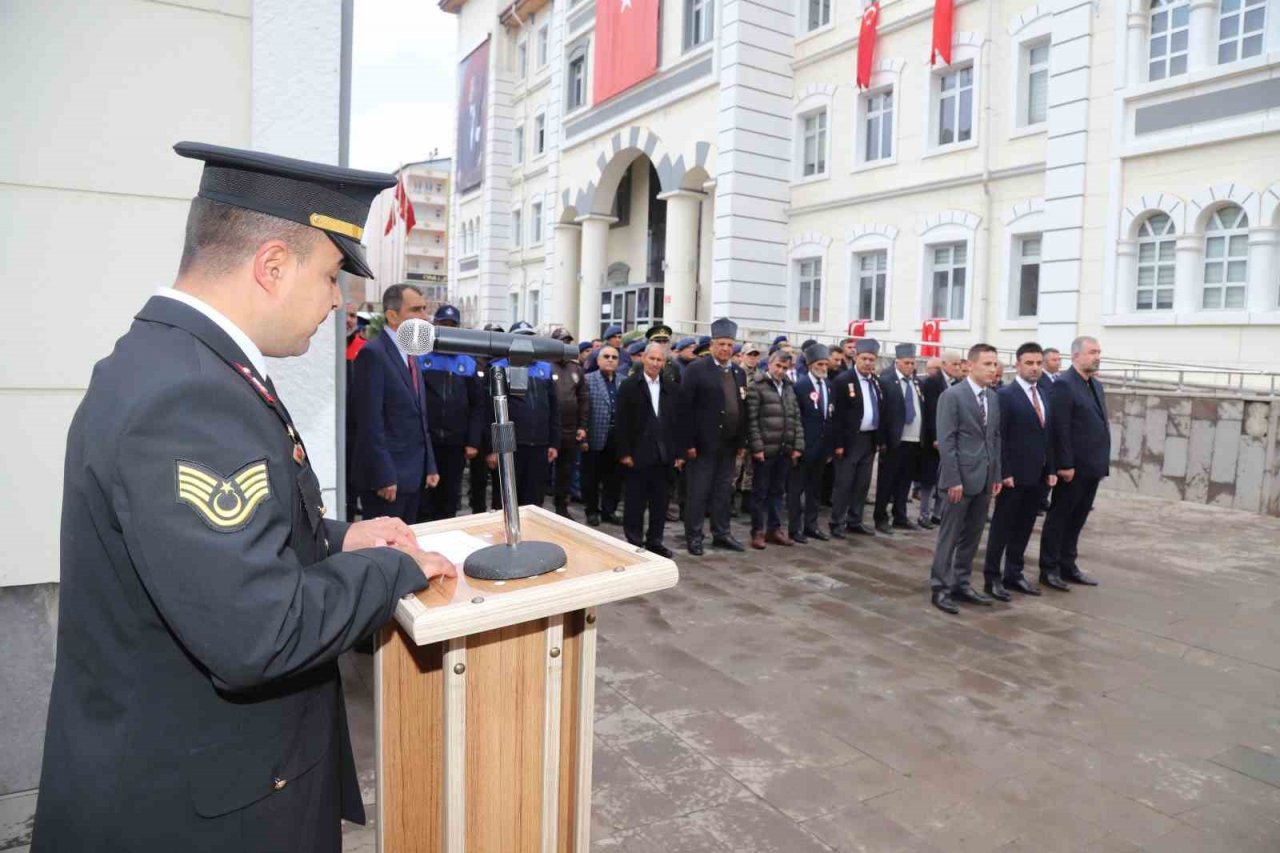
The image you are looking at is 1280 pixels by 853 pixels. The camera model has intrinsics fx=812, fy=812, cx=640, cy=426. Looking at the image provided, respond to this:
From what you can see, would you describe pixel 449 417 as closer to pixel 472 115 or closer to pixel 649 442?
pixel 649 442

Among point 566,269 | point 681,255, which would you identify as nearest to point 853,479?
point 681,255

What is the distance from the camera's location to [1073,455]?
6805mm

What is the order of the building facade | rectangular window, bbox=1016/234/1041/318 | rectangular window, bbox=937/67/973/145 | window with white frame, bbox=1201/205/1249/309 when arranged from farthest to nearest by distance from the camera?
rectangular window, bbox=937/67/973/145
rectangular window, bbox=1016/234/1041/318
the building facade
window with white frame, bbox=1201/205/1249/309

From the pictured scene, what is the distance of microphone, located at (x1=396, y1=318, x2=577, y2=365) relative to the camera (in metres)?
1.79

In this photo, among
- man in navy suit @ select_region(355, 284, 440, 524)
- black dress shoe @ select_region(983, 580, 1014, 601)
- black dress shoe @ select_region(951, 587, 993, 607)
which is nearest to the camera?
man in navy suit @ select_region(355, 284, 440, 524)

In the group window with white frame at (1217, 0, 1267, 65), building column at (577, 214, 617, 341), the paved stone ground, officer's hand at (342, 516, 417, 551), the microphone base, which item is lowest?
the paved stone ground

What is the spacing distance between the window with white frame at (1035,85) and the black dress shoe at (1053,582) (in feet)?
34.6

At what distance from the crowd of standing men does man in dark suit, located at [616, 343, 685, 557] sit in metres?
0.02

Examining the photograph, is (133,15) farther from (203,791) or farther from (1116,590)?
(1116,590)

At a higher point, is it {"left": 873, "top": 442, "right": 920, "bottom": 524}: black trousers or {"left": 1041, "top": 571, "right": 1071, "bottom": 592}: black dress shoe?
{"left": 873, "top": 442, "right": 920, "bottom": 524}: black trousers

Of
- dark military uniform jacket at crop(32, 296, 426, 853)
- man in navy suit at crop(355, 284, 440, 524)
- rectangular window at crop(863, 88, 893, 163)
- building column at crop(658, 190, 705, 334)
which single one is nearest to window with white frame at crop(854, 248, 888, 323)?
rectangular window at crop(863, 88, 893, 163)

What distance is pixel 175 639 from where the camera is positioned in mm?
1363

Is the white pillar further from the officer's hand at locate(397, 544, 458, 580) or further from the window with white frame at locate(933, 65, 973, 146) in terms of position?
the officer's hand at locate(397, 544, 458, 580)

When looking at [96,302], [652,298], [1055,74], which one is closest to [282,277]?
[96,302]
